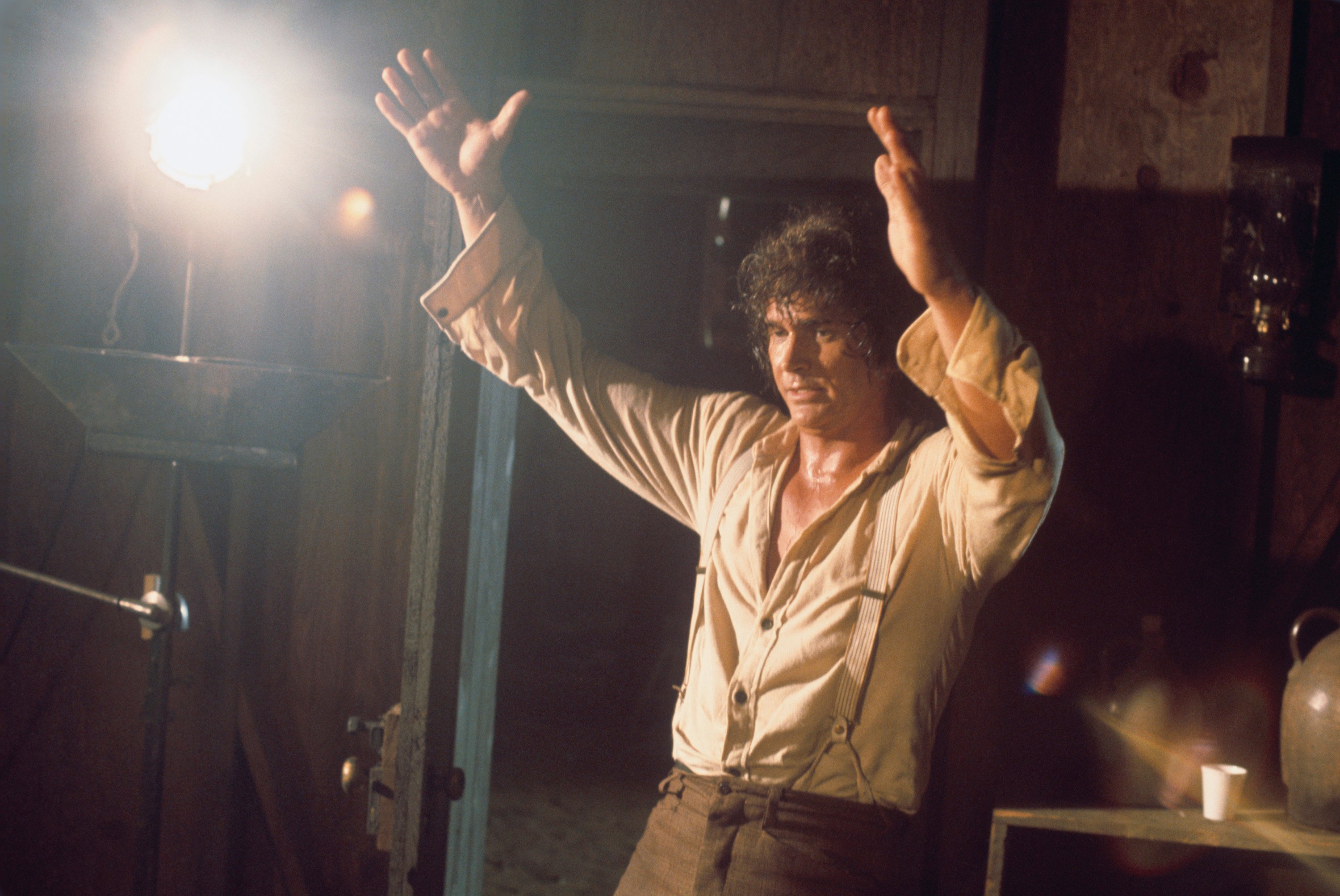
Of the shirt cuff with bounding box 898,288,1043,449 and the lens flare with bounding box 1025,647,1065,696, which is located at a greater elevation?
the shirt cuff with bounding box 898,288,1043,449

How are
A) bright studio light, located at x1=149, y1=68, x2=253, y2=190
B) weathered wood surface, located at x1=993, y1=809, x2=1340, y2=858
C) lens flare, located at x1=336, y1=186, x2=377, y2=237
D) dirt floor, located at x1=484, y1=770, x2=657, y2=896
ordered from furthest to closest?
dirt floor, located at x1=484, y1=770, x2=657, y2=896 → lens flare, located at x1=336, y1=186, x2=377, y2=237 → bright studio light, located at x1=149, y1=68, x2=253, y2=190 → weathered wood surface, located at x1=993, y1=809, x2=1340, y2=858

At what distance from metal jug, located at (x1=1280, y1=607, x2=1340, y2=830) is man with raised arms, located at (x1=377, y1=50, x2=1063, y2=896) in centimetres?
61

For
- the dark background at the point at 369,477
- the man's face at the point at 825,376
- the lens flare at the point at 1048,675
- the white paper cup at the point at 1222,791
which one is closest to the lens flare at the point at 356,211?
the dark background at the point at 369,477

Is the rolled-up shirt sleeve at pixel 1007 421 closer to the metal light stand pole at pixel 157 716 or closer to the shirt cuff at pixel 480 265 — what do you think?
the shirt cuff at pixel 480 265

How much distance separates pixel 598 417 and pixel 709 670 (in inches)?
24.1

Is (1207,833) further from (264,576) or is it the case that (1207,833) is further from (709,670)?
(264,576)

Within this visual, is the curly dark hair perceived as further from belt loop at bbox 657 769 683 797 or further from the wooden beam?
belt loop at bbox 657 769 683 797

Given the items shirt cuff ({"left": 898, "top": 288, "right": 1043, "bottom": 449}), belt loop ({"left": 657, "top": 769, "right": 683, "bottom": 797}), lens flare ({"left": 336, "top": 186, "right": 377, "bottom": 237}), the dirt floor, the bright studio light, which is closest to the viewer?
shirt cuff ({"left": 898, "top": 288, "right": 1043, "bottom": 449})

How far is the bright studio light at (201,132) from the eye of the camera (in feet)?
7.77

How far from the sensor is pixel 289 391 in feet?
6.85

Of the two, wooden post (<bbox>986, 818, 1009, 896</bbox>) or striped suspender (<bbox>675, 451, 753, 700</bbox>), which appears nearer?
wooden post (<bbox>986, 818, 1009, 896</bbox>)

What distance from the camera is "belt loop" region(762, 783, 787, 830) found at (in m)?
1.73

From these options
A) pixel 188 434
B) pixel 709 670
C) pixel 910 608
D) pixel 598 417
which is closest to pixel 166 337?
pixel 188 434

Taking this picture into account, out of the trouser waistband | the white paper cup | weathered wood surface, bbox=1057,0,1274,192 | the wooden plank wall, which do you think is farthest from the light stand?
the white paper cup
